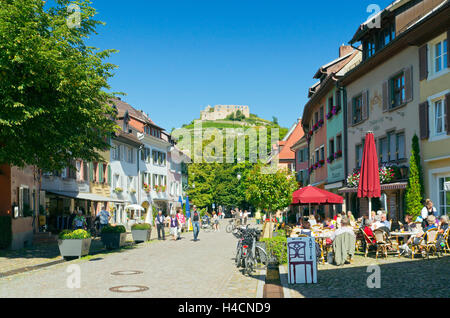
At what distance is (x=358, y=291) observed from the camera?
Answer: 1018cm

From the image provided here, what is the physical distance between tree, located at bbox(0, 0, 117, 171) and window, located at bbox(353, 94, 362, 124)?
1464 cm

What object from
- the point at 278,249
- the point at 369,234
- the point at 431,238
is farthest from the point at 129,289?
the point at 431,238

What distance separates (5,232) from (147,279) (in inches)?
504

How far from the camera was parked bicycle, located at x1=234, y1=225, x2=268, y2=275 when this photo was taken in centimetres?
1361

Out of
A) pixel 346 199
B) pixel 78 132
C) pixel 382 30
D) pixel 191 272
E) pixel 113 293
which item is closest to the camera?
pixel 113 293

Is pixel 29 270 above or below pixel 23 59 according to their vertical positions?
below

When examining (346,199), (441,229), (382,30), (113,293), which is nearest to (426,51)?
(382,30)

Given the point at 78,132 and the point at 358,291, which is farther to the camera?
the point at 78,132

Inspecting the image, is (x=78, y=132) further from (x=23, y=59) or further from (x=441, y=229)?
(x=441, y=229)

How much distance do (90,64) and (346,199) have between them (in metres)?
18.1

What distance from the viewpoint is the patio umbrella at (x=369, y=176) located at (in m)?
17.5

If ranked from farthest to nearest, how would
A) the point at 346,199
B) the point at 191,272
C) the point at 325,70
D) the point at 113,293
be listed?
the point at 325,70 < the point at 346,199 < the point at 191,272 < the point at 113,293

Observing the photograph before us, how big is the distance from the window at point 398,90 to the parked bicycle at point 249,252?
1138cm

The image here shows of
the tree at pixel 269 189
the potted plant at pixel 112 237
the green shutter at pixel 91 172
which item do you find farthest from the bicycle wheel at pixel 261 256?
the green shutter at pixel 91 172
